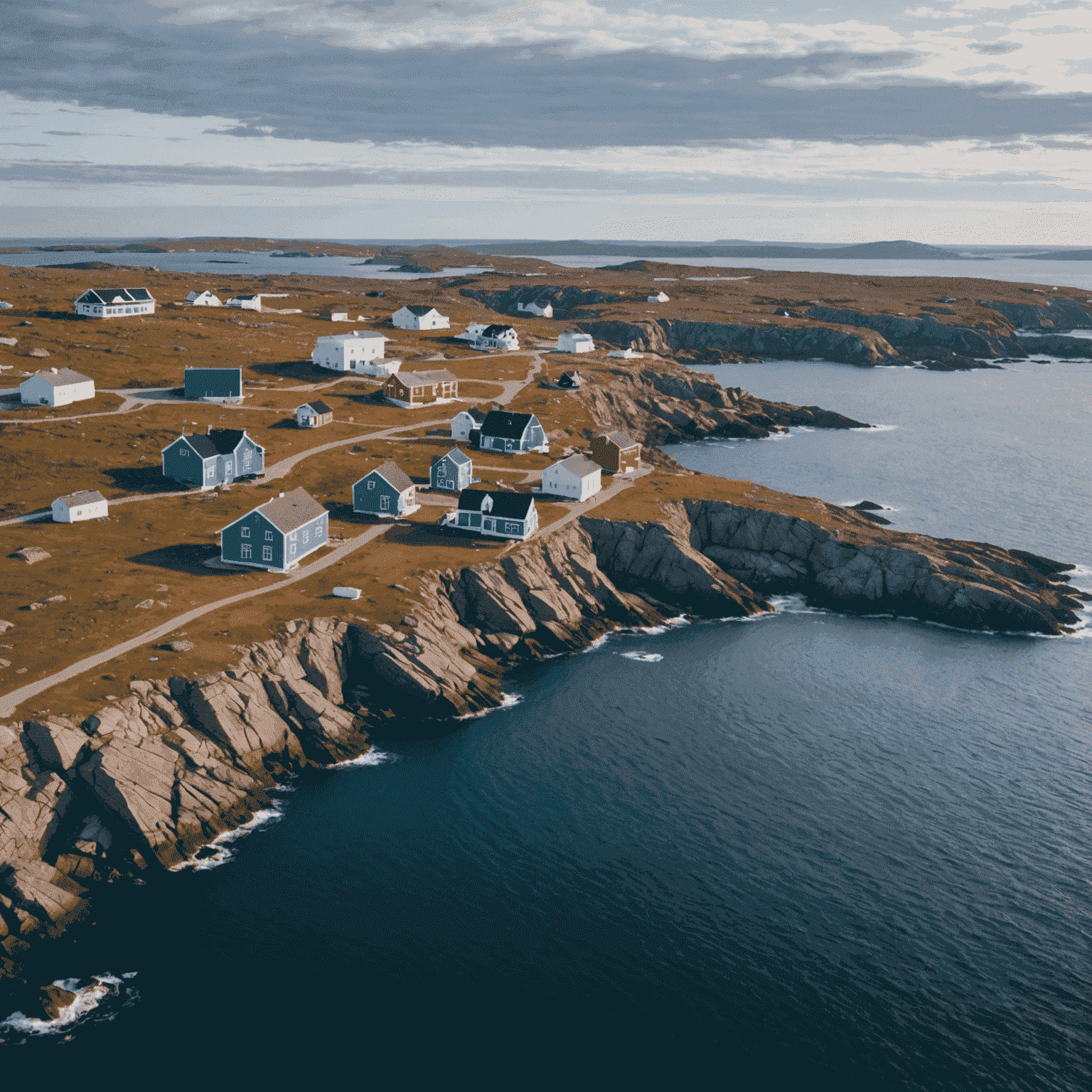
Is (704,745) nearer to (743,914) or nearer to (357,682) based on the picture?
(743,914)

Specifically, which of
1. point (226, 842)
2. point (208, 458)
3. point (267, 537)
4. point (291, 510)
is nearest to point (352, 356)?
point (208, 458)

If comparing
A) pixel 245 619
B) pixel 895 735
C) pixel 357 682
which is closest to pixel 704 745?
pixel 895 735

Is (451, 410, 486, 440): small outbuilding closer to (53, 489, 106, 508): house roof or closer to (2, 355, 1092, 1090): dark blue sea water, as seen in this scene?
(53, 489, 106, 508): house roof

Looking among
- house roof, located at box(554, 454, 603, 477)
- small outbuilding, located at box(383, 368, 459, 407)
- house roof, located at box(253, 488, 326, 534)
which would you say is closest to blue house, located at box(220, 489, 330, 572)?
house roof, located at box(253, 488, 326, 534)

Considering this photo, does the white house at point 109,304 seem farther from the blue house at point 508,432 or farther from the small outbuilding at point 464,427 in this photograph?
the blue house at point 508,432

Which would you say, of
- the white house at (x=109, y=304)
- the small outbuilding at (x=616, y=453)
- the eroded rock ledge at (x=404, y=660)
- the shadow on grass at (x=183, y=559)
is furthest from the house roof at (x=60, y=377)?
the eroded rock ledge at (x=404, y=660)
